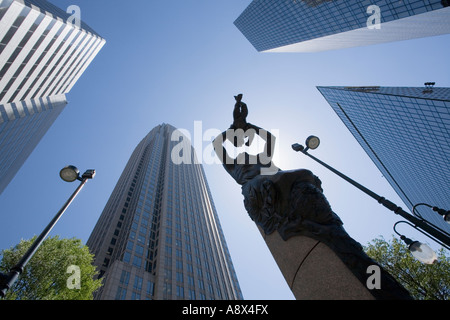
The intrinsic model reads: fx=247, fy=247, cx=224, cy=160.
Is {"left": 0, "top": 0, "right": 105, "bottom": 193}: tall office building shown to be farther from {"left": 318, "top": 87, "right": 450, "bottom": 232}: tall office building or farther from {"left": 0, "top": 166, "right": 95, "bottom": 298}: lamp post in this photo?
{"left": 318, "top": 87, "right": 450, "bottom": 232}: tall office building

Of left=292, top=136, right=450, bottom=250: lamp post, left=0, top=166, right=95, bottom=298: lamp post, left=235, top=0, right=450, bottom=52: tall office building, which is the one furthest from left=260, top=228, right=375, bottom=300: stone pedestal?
left=235, top=0, right=450, bottom=52: tall office building

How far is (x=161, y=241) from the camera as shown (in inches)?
2359

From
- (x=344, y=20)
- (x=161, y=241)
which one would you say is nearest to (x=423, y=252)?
(x=344, y=20)

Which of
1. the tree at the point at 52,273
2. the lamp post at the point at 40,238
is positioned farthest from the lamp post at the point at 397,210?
the tree at the point at 52,273

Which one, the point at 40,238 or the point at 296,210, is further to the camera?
the point at 40,238

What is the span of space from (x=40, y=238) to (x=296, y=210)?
15.6ft

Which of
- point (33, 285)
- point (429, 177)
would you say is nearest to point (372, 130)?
point (429, 177)

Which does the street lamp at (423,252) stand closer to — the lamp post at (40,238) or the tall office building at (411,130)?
the lamp post at (40,238)

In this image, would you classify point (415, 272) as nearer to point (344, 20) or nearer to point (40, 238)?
point (40, 238)

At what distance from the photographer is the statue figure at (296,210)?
118 inches

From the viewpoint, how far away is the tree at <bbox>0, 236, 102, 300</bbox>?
16.5 meters

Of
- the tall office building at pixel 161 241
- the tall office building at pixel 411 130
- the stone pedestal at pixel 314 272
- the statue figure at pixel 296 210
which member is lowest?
the stone pedestal at pixel 314 272

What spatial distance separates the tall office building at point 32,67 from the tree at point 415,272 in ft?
150
